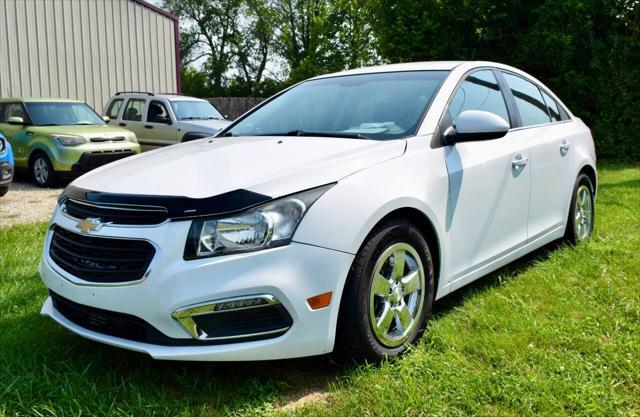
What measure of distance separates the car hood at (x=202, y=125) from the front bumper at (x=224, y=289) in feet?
31.6

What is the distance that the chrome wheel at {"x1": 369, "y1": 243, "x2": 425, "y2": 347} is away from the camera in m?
2.77

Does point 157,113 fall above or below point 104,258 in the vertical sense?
above

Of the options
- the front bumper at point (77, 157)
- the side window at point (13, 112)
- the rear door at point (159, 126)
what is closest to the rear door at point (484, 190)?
the front bumper at point (77, 157)

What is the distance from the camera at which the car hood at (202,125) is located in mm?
11977

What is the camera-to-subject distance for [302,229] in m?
2.47

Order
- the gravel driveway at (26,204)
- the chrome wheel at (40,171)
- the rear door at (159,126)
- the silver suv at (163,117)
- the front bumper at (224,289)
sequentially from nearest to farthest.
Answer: the front bumper at (224,289)
the gravel driveway at (26,204)
the chrome wheel at (40,171)
the silver suv at (163,117)
the rear door at (159,126)

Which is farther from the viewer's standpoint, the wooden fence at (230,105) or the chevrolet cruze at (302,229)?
the wooden fence at (230,105)

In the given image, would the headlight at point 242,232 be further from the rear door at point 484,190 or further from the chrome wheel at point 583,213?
the chrome wheel at point 583,213

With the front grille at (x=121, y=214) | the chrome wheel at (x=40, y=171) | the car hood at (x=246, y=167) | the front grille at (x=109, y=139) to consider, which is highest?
the car hood at (x=246, y=167)

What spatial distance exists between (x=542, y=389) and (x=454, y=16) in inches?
505

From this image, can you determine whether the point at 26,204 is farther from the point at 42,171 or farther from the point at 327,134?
the point at 327,134

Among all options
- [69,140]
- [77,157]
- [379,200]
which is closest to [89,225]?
[379,200]

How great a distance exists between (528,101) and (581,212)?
115cm

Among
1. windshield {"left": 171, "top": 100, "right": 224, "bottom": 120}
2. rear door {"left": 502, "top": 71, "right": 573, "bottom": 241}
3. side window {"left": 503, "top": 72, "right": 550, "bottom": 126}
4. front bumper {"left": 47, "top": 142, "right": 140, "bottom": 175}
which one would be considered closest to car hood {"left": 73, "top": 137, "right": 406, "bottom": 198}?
rear door {"left": 502, "top": 71, "right": 573, "bottom": 241}
